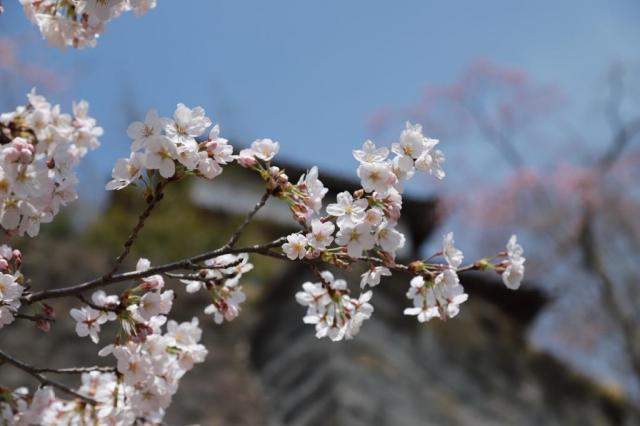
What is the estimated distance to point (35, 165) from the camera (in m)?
1.59

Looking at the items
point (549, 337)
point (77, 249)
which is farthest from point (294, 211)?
point (549, 337)

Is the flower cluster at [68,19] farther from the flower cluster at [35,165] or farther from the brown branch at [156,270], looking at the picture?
the brown branch at [156,270]

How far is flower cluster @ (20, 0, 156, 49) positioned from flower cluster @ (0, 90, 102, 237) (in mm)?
158

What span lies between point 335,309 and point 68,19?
3.10 feet

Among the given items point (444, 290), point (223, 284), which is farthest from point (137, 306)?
point (444, 290)

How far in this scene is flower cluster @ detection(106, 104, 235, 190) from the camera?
60.3 inches

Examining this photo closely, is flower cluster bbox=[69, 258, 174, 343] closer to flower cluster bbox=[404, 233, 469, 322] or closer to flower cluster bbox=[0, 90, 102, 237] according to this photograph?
flower cluster bbox=[0, 90, 102, 237]

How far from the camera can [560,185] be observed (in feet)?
39.3


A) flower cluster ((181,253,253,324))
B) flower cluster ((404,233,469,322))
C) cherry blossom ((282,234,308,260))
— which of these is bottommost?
flower cluster ((404,233,469,322))

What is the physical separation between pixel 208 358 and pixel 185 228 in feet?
10.9

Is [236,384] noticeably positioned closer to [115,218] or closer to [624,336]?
[115,218]

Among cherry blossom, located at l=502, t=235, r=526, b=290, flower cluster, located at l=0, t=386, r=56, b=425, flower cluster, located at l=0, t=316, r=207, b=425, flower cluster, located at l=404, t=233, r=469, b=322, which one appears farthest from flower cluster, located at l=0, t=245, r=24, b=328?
cherry blossom, located at l=502, t=235, r=526, b=290

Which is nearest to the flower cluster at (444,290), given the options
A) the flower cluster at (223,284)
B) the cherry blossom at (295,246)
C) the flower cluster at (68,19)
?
the cherry blossom at (295,246)

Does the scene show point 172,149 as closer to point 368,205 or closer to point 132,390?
point 368,205
